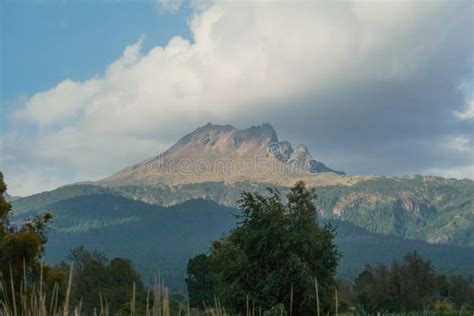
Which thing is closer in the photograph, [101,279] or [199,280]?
[101,279]

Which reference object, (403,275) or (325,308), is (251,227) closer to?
(325,308)

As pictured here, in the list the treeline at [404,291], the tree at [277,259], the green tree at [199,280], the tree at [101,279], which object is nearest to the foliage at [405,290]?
the treeline at [404,291]

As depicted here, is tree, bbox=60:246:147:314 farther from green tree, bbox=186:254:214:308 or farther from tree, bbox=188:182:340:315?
tree, bbox=188:182:340:315

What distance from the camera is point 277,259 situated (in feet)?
131

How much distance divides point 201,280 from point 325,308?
46345 mm

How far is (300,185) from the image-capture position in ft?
154

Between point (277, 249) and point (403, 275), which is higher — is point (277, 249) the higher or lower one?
the higher one

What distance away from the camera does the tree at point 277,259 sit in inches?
1507

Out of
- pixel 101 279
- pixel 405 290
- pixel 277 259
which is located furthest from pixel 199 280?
pixel 277 259

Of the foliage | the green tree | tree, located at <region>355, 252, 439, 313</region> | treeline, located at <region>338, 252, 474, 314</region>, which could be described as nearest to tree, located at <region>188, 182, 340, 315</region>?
treeline, located at <region>338, 252, 474, 314</region>

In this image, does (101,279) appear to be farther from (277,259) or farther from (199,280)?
(277,259)

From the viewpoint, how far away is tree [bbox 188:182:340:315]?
38281 mm

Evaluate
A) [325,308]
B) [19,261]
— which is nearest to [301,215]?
[325,308]

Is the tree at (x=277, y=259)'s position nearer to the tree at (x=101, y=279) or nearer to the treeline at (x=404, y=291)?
the treeline at (x=404, y=291)
